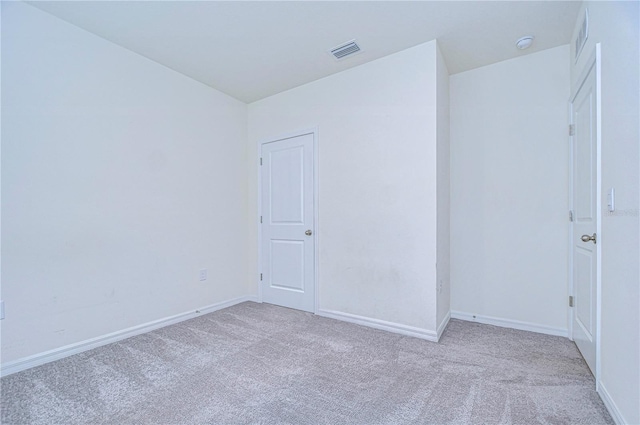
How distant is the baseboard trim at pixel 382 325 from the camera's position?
2.54 m

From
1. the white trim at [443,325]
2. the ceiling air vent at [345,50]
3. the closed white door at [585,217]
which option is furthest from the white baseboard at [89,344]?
the closed white door at [585,217]

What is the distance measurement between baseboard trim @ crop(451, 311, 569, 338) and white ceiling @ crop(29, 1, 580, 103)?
2.57m

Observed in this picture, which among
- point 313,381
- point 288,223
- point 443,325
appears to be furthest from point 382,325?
point 288,223

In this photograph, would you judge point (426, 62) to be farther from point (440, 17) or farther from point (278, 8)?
point (278, 8)

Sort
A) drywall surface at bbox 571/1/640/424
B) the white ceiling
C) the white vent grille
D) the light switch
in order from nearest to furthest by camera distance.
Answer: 1. drywall surface at bbox 571/1/640/424
2. the light switch
3. the white vent grille
4. the white ceiling

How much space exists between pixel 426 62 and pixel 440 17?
37 cm

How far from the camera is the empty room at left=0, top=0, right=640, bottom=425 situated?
1652mm

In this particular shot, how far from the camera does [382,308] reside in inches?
110

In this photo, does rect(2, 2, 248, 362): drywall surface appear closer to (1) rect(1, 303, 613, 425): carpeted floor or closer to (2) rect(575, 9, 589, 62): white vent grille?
(1) rect(1, 303, 613, 425): carpeted floor

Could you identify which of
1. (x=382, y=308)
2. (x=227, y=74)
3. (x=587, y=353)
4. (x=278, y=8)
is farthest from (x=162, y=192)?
(x=587, y=353)

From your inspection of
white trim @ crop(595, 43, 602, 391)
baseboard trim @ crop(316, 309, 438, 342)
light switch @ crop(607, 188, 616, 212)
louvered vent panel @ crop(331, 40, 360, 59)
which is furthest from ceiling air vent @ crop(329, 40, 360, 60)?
baseboard trim @ crop(316, 309, 438, 342)

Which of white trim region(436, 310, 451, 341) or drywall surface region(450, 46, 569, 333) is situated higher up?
drywall surface region(450, 46, 569, 333)

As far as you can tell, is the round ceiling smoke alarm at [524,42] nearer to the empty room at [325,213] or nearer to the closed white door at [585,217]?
the empty room at [325,213]

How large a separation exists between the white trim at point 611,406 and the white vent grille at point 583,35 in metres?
2.27
